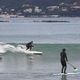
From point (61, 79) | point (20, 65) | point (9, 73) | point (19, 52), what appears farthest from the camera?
point (19, 52)

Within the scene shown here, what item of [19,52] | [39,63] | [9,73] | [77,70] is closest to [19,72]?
[9,73]

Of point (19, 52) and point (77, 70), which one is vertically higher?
point (77, 70)

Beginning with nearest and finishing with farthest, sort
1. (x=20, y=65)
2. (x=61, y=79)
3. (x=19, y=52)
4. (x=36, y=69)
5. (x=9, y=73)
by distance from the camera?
(x=61, y=79), (x=9, y=73), (x=36, y=69), (x=20, y=65), (x=19, y=52)

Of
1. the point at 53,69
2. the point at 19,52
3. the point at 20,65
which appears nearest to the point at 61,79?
the point at 53,69

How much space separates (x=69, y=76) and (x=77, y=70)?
308 cm

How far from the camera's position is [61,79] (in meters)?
26.1

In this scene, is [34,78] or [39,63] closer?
[34,78]

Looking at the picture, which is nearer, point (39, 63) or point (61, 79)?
point (61, 79)

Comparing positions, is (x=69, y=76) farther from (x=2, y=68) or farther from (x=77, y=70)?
(x=2, y=68)

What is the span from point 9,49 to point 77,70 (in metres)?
18.7

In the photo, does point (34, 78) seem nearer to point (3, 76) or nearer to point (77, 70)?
point (3, 76)

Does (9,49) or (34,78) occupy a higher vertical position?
(34,78)

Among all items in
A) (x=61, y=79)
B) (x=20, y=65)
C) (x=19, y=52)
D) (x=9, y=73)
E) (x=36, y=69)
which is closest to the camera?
(x=61, y=79)

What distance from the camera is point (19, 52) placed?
4656 centimetres
